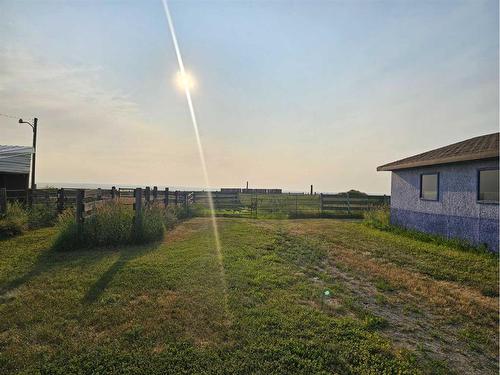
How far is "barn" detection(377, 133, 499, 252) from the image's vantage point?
28.4 feet

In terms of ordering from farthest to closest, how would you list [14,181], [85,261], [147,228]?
[14,181] < [147,228] < [85,261]

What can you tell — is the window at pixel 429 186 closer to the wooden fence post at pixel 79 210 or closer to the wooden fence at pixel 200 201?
the wooden fence at pixel 200 201

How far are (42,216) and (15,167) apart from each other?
525 centimetres

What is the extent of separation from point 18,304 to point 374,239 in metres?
10.1

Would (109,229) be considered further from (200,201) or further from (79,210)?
(200,201)

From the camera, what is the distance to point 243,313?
4086 millimetres

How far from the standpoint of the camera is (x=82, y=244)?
8.29 metres

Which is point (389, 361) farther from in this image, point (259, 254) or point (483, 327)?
point (259, 254)

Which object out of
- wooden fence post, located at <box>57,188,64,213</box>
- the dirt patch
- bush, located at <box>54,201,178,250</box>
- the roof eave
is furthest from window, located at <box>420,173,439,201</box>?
wooden fence post, located at <box>57,188,64,213</box>

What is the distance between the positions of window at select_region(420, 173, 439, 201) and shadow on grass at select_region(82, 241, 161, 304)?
400 inches

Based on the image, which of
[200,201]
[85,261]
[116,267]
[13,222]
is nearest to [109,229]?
[85,261]

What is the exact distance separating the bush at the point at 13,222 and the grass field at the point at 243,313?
2.89 m

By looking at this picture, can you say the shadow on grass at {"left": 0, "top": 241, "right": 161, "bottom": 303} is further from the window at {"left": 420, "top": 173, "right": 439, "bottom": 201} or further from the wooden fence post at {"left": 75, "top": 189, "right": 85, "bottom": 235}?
the window at {"left": 420, "top": 173, "right": 439, "bottom": 201}

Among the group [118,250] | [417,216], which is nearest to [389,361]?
[118,250]
